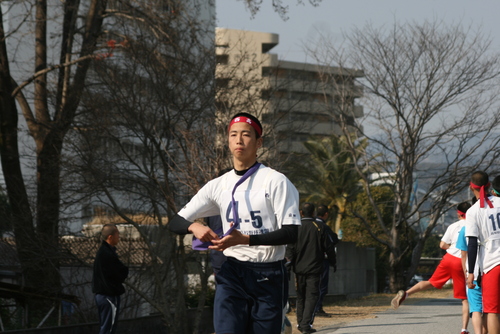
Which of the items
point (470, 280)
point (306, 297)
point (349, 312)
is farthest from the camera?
point (349, 312)

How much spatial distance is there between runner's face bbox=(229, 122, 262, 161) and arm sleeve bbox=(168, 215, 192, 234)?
512 mm

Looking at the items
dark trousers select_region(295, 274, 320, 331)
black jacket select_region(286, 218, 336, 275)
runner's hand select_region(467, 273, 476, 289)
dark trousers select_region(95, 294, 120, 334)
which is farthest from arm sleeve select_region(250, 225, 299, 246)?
black jacket select_region(286, 218, 336, 275)

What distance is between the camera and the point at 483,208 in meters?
7.54

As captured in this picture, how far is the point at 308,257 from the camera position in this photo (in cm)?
1082

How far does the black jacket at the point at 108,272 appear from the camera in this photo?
960 cm

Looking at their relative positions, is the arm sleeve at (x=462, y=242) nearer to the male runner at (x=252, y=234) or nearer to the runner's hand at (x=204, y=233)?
the male runner at (x=252, y=234)

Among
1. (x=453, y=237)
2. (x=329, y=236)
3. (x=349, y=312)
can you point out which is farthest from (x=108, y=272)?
(x=349, y=312)

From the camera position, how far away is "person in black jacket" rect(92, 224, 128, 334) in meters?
9.65

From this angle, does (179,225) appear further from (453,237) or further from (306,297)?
(306,297)

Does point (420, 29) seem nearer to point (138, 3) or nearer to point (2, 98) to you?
point (138, 3)

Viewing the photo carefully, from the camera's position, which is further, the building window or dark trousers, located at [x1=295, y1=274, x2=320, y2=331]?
the building window

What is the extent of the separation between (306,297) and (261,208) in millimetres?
6168

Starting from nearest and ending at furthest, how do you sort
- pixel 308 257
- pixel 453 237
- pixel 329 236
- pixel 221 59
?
pixel 453 237 < pixel 308 257 < pixel 329 236 < pixel 221 59

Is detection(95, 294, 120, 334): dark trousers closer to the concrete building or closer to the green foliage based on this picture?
the concrete building
